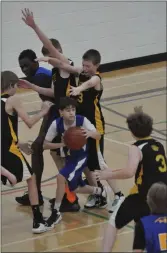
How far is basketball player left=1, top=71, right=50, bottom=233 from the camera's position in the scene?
7.36 m

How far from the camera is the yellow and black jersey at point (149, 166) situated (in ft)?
20.5

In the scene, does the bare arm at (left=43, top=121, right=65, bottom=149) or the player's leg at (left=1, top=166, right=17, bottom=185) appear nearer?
the player's leg at (left=1, top=166, right=17, bottom=185)

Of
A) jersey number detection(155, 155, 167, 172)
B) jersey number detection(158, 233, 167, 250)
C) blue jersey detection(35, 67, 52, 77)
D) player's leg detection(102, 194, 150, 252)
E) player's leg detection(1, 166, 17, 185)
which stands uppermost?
blue jersey detection(35, 67, 52, 77)

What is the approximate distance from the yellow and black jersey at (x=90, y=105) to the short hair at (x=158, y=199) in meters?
2.81

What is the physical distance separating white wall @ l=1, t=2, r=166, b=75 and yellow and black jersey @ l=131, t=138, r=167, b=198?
7.54 meters

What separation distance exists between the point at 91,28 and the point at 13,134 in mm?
7605

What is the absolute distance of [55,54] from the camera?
789 cm

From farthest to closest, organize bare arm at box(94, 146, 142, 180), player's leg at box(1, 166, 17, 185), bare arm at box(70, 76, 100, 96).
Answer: bare arm at box(70, 76, 100, 96)
player's leg at box(1, 166, 17, 185)
bare arm at box(94, 146, 142, 180)

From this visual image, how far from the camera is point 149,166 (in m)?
6.28

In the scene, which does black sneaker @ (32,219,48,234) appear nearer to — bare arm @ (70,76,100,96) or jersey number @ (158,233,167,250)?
bare arm @ (70,76,100,96)

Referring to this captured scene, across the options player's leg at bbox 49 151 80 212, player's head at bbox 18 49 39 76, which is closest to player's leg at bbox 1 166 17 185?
player's leg at bbox 49 151 80 212

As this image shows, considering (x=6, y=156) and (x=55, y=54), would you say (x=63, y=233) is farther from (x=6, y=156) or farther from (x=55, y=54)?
(x=55, y=54)

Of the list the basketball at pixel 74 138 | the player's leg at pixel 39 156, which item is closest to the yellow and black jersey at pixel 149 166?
the basketball at pixel 74 138

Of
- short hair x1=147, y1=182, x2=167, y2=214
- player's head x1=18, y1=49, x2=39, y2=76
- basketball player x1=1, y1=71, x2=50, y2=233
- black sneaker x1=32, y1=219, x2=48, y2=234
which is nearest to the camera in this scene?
short hair x1=147, y1=182, x2=167, y2=214
